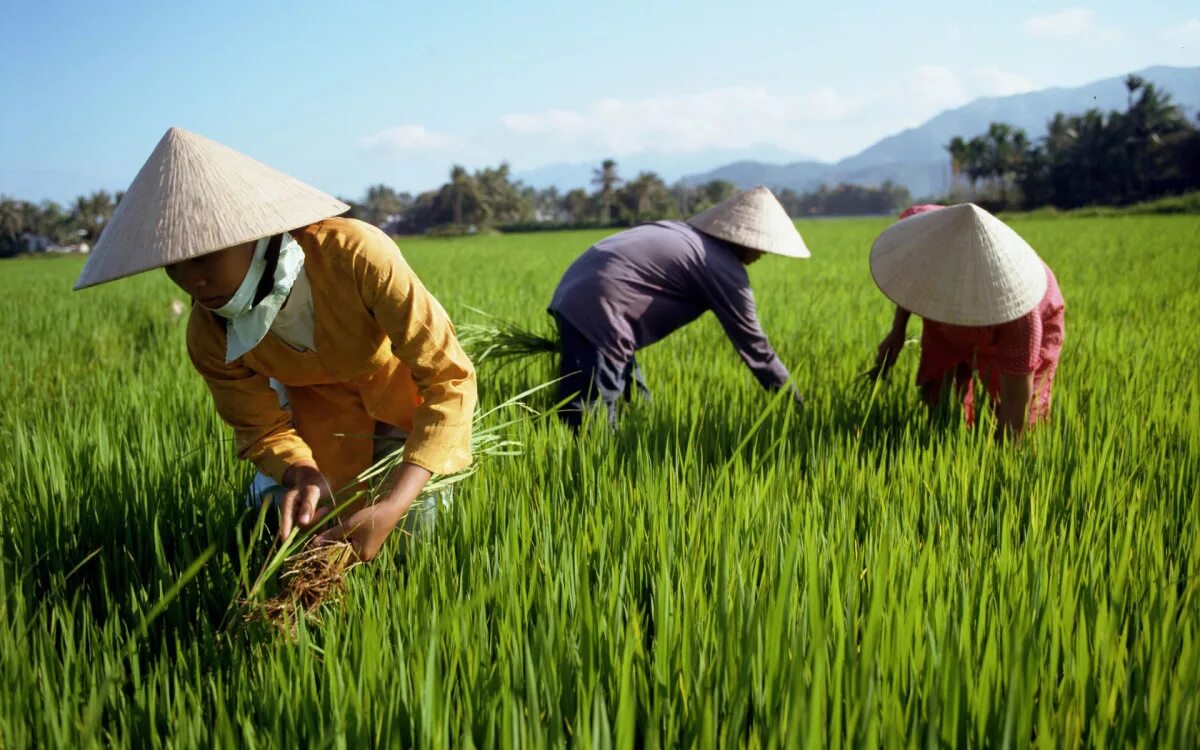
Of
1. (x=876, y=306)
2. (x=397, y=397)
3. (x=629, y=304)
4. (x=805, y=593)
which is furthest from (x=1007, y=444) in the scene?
(x=876, y=306)

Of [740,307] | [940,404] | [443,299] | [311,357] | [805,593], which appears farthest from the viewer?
[443,299]

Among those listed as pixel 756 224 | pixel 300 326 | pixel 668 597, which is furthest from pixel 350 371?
pixel 756 224

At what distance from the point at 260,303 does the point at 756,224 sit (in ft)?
5.10

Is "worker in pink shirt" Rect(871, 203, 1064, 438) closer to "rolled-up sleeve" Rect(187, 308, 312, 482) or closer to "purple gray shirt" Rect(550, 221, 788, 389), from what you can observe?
"purple gray shirt" Rect(550, 221, 788, 389)

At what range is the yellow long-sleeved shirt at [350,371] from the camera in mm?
1326

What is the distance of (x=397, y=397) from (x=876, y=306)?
4.33m

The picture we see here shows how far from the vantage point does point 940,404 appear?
2186mm

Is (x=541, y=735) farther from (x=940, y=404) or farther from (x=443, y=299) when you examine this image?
(x=443, y=299)

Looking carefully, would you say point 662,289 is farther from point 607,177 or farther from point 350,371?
point 607,177

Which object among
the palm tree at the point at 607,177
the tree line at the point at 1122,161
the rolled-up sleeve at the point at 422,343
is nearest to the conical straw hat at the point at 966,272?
the rolled-up sleeve at the point at 422,343

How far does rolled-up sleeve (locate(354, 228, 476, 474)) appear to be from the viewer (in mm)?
1299

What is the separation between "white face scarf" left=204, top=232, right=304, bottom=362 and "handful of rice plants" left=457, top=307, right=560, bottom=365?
4.28ft

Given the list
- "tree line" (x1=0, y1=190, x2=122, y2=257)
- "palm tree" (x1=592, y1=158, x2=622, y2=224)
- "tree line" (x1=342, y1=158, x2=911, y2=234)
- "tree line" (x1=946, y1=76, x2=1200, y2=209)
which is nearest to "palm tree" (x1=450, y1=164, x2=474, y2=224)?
"tree line" (x1=342, y1=158, x2=911, y2=234)

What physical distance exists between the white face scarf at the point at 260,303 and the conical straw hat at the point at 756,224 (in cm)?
142
